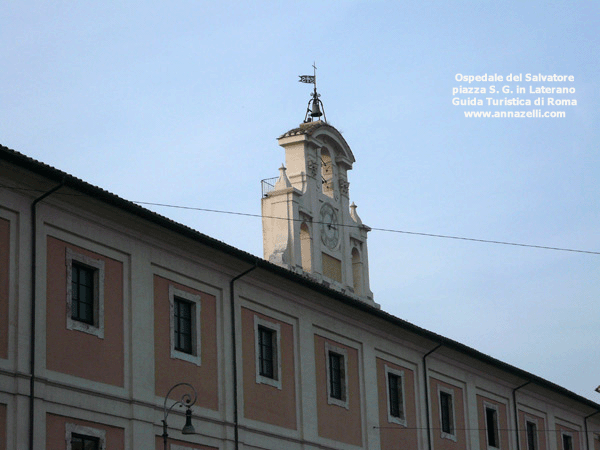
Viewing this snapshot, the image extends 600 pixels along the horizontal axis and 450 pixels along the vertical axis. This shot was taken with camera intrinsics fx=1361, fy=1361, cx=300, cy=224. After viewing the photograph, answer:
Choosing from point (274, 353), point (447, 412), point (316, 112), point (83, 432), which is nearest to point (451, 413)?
point (447, 412)

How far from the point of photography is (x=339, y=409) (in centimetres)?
3438

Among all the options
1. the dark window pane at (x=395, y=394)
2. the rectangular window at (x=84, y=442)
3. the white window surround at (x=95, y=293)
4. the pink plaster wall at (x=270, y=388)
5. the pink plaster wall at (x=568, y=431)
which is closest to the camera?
the rectangular window at (x=84, y=442)

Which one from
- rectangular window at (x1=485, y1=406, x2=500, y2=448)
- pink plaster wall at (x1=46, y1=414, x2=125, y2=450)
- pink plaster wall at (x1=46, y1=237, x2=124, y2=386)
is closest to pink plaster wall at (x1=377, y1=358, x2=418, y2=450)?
rectangular window at (x1=485, y1=406, x2=500, y2=448)

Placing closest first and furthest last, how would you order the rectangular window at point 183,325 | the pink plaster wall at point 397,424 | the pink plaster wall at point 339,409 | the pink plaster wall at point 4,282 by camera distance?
1. the pink plaster wall at point 4,282
2. the rectangular window at point 183,325
3. the pink plaster wall at point 339,409
4. the pink plaster wall at point 397,424

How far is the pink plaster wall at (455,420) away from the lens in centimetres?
3900

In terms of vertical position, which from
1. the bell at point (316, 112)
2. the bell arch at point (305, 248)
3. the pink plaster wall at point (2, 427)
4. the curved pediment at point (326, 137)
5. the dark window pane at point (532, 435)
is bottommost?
the pink plaster wall at point (2, 427)

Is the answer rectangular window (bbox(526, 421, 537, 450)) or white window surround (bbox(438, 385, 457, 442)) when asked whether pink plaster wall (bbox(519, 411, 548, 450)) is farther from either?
white window surround (bbox(438, 385, 457, 442))

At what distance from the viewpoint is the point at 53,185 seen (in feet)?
82.7

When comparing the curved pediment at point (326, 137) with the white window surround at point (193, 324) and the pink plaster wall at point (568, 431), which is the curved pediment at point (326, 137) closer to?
the pink plaster wall at point (568, 431)

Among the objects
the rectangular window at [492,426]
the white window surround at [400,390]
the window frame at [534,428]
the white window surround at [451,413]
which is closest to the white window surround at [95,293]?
the white window surround at [400,390]

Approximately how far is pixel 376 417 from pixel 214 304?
25.5 ft

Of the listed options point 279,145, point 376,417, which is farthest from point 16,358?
point 279,145

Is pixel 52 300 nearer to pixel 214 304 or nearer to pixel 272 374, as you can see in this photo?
pixel 214 304

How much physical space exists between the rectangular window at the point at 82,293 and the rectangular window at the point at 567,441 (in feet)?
86.5
